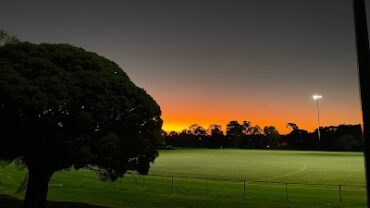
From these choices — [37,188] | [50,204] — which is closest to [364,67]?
[37,188]

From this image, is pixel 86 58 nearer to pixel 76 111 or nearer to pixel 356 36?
pixel 76 111

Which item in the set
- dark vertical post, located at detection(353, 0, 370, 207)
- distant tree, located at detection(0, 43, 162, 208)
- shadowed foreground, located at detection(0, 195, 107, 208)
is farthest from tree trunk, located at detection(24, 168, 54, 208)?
dark vertical post, located at detection(353, 0, 370, 207)

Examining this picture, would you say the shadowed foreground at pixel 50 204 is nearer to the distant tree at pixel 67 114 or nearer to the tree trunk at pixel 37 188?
the tree trunk at pixel 37 188

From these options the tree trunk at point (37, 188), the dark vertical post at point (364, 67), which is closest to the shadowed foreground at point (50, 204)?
the tree trunk at point (37, 188)

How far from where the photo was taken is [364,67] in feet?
26.7

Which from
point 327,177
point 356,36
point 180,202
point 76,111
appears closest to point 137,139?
point 76,111

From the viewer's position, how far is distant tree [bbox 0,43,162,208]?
15.7 m

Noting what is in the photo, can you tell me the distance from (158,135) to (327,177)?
38694 mm

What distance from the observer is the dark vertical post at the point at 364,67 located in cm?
792

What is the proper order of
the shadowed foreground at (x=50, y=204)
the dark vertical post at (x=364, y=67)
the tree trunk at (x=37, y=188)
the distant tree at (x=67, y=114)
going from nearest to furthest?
the dark vertical post at (x=364, y=67)
the distant tree at (x=67, y=114)
the tree trunk at (x=37, y=188)
the shadowed foreground at (x=50, y=204)

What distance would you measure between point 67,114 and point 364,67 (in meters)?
11.1

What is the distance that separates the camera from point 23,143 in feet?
53.5

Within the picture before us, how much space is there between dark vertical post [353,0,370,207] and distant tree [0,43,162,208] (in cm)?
1016

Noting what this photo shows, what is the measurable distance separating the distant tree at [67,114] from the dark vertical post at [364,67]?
10.2 meters
